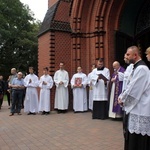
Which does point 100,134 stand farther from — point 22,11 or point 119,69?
point 22,11

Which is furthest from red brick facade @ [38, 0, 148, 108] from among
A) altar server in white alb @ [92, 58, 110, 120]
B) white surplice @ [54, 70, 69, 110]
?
altar server in white alb @ [92, 58, 110, 120]

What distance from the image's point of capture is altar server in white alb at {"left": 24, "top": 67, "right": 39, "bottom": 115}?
11672 millimetres

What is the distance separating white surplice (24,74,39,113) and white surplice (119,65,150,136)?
7.45m

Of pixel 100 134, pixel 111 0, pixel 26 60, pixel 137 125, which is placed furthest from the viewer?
pixel 26 60

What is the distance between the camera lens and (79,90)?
11.8 metres

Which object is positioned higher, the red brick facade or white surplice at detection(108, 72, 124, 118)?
the red brick facade

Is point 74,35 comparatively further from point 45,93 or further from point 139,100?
point 139,100

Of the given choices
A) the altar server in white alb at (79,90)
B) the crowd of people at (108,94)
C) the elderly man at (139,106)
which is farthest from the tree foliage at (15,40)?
the elderly man at (139,106)

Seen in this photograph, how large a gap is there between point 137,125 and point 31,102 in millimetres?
7584

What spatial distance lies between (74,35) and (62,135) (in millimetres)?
6310

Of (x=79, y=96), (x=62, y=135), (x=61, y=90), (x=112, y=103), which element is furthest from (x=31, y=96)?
(x=62, y=135)

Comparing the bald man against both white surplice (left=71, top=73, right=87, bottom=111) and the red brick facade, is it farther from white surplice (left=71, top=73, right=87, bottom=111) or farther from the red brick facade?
the red brick facade

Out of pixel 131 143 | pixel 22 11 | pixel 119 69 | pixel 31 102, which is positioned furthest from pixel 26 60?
pixel 131 143

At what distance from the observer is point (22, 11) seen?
1547 inches
